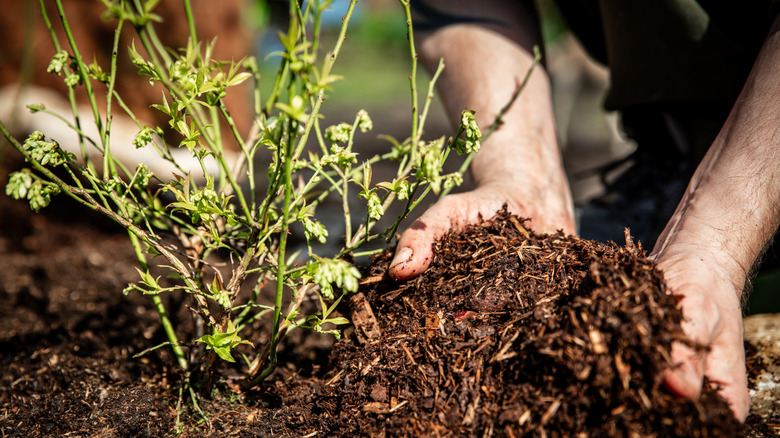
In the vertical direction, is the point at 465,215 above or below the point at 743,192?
below

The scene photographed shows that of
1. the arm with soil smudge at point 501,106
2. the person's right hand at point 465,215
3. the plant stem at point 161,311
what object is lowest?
the plant stem at point 161,311

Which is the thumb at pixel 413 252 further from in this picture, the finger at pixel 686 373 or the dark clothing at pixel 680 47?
the dark clothing at pixel 680 47

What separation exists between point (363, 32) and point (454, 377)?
45.6 ft

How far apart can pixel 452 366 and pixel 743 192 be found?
3.21 ft

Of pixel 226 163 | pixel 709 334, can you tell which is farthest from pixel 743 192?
pixel 226 163

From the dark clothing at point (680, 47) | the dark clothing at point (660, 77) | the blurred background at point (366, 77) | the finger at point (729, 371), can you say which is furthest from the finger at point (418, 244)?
the dark clothing at point (680, 47)

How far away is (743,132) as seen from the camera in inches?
55.4

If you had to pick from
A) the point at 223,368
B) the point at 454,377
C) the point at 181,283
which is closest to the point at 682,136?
the point at 454,377

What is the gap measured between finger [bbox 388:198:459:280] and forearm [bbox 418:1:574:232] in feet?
1.61

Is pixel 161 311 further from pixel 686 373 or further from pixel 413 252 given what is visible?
pixel 686 373

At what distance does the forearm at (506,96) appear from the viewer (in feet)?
6.74

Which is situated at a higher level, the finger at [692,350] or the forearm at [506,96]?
the forearm at [506,96]

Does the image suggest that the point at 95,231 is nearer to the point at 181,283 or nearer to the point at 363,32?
the point at 181,283

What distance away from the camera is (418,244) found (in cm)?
142
